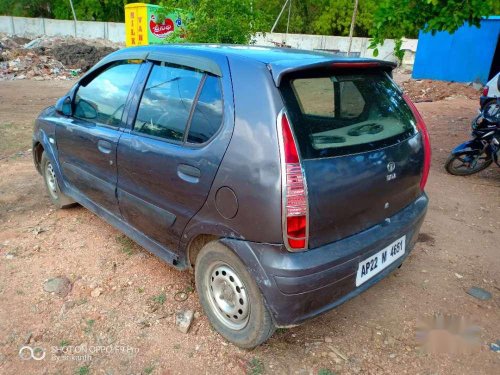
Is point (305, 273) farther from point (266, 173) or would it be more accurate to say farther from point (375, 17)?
point (375, 17)

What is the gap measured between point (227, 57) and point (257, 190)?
84 cm

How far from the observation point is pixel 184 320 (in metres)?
2.55

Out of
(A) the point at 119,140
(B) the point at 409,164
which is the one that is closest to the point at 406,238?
(B) the point at 409,164

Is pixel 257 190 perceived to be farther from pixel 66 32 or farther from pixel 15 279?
pixel 66 32

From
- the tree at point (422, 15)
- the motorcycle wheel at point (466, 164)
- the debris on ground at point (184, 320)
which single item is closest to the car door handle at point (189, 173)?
the debris on ground at point (184, 320)

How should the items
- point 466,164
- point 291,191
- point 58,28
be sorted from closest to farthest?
point 291,191 → point 466,164 → point 58,28

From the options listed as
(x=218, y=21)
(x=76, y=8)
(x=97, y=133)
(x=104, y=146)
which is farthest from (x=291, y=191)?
(x=76, y=8)

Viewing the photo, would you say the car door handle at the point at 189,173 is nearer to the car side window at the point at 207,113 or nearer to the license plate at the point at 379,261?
the car side window at the point at 207,113

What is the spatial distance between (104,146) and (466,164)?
4.96m

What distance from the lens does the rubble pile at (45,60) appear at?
16531 millimetres

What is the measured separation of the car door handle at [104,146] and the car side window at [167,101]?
334mm

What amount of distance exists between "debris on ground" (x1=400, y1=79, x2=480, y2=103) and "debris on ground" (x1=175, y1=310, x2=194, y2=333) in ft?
A: 39.9

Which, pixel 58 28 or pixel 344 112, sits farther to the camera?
pixel 58 28

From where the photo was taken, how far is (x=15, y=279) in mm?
2938
